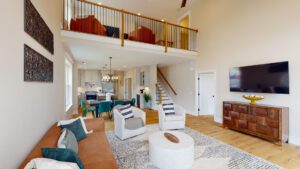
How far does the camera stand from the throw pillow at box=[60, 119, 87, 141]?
8.27 ft

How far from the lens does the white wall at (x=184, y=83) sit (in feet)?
21.4

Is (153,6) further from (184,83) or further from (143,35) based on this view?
(184,83)

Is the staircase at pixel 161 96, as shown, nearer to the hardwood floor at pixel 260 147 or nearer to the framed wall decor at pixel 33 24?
the hardwood floor at pixel 260 147

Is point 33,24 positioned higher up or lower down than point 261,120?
higher up

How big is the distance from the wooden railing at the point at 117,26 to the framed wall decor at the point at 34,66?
249 cm

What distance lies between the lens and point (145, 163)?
2572 mm

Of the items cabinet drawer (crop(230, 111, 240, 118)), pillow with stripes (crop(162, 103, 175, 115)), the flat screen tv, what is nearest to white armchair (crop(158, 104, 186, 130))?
pillow with stripes (crop(162, 103, 175, 115))

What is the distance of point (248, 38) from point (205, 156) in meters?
3.78

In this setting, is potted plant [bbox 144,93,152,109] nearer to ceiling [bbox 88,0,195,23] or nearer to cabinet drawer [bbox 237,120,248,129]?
ceiling [bbox 88,0,195,23]

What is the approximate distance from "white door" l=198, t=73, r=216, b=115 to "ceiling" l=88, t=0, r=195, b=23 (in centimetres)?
360

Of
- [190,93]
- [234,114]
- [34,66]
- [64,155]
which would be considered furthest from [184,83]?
[64,155]

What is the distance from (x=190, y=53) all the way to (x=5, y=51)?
5.84 metres

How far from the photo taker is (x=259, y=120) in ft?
12.3

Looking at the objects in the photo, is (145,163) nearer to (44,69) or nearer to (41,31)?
(44,69)
